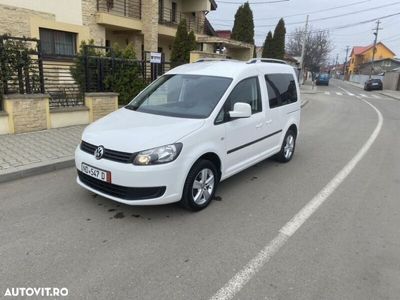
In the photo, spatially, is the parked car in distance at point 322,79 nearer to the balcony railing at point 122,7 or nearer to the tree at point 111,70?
the balcony railing at point 122,7

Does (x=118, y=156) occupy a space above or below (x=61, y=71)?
below

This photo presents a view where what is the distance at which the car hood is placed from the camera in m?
3.84

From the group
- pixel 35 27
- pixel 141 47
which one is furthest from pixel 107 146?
pixel 141 47

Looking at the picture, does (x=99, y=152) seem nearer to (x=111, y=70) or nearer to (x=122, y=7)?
(x=111, y=70)

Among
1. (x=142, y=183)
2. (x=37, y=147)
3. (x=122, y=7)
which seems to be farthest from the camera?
(x=122, y=7)

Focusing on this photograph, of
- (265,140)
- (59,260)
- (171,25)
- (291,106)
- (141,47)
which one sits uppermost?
(171,25)

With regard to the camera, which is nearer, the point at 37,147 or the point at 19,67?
the point at 37,147

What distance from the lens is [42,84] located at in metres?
8.01

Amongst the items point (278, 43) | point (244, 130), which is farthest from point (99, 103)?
point (278, 43)

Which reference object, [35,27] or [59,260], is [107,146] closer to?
[59,260]

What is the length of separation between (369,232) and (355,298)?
137 centimetres

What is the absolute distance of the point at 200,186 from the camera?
433 cm

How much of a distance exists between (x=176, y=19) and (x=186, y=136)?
21664 mm

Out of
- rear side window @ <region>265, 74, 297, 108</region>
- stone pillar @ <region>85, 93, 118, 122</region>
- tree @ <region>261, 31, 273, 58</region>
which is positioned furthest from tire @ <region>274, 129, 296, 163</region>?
tree @ <region>261, 31, 273, 58</region>
